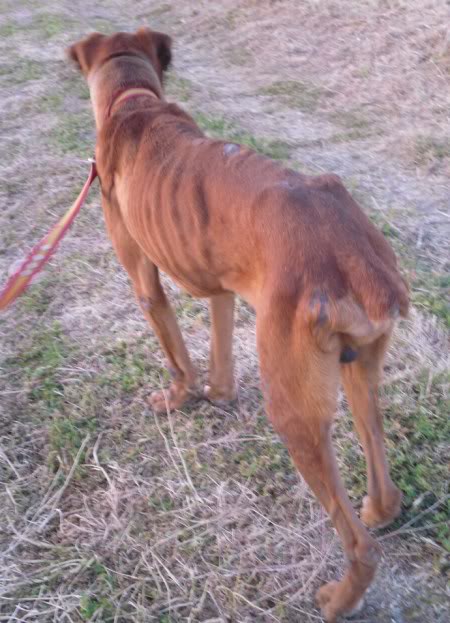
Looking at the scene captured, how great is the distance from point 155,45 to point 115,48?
0.25 meters

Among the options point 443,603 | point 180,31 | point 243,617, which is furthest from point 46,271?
point 180,31

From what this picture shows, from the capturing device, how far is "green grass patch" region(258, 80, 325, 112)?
6426mm

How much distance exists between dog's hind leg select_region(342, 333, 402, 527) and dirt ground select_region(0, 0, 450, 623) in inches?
5.2

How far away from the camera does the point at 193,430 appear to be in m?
3.18

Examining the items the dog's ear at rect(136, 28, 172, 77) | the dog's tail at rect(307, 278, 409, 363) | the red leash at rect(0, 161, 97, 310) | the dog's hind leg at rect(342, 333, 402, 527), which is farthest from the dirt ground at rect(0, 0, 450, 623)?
the dog's ear at rect(136, 28, 172, 77)

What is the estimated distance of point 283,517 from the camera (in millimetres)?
2713

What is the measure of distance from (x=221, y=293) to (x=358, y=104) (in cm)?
434

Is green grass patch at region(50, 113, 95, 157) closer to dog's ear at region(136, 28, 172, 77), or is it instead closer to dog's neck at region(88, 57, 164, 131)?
dog's ear at region(136, 28, 172, 77)

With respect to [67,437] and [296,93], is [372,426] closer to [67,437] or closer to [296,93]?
[67,437]

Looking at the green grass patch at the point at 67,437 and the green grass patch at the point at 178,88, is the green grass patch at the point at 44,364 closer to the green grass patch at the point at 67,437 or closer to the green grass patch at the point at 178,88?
the green grass patch at the point at 67,437

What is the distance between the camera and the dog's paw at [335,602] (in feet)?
7.39

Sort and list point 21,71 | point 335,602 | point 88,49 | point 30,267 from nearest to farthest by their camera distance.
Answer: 1. point 335,602
2. point 30,267
3. point 88,49
4. point 21,71

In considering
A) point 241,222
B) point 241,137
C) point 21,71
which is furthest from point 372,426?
point 21,71

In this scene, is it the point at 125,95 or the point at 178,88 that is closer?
the point at 125,95
